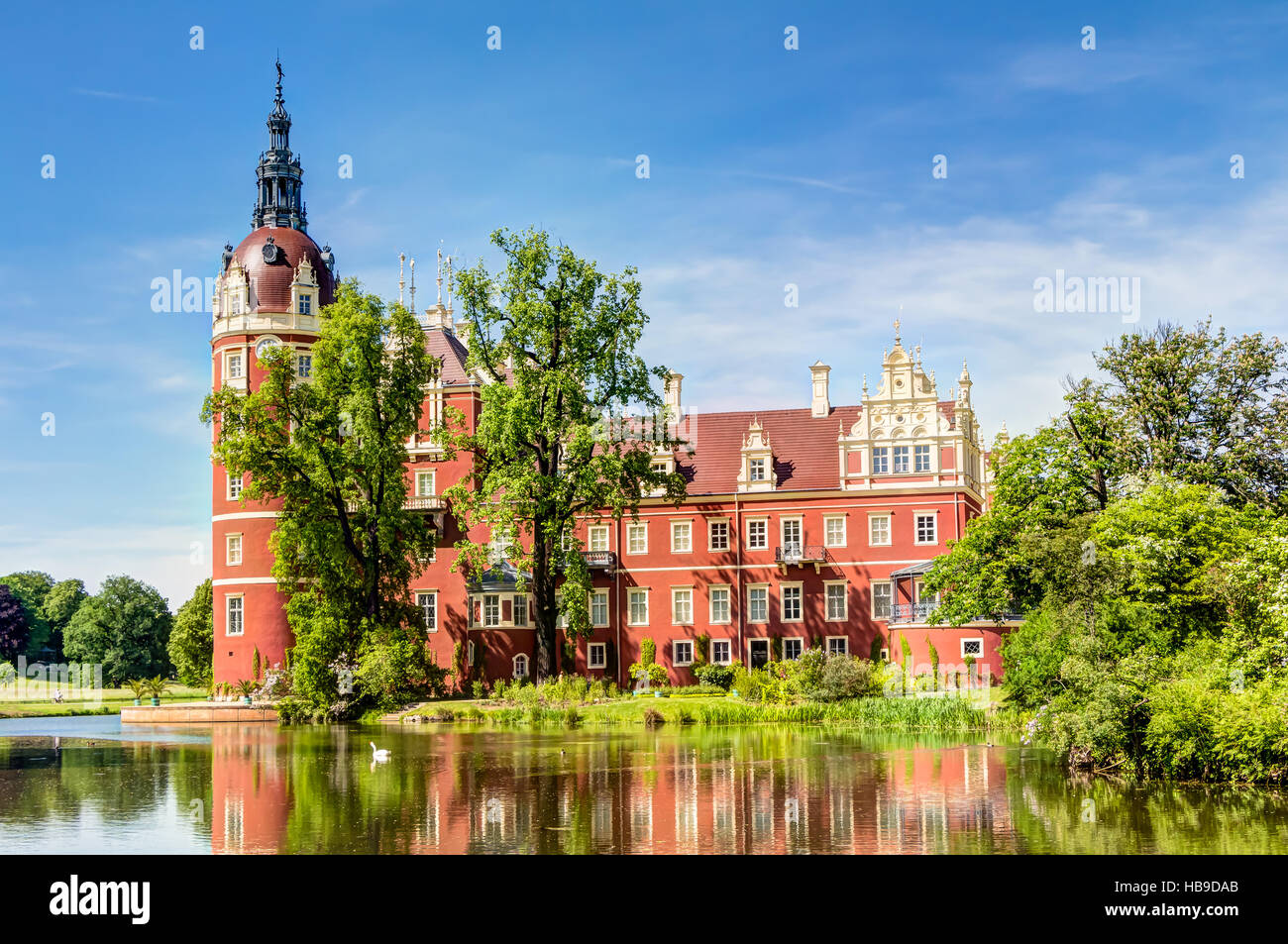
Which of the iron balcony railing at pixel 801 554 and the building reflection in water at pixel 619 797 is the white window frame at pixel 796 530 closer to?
the iron balcony railing at pixel 801 554

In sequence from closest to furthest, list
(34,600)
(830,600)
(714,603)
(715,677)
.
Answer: (715,677) < (830,600) < (714,603) < (34,600)

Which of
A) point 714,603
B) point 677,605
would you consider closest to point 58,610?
point 677,605

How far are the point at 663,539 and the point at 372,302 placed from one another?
53.0 feet

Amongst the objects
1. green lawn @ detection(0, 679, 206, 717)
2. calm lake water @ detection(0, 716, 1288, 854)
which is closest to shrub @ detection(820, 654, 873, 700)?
calm lake water @ detection(0, 716, 1288, 854)

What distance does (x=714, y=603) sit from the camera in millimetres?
51531

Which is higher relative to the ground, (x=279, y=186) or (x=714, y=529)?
(x=279, y=186)

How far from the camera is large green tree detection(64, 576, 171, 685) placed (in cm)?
7281

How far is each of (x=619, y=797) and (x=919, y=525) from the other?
3163 cm

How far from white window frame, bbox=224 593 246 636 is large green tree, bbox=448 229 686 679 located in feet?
39.5

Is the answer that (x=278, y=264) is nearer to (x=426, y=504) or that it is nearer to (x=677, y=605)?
(x=426, y=504)

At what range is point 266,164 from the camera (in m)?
53.2

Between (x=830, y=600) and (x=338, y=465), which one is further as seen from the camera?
(x=830, y=600)

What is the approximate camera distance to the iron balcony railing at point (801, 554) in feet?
165

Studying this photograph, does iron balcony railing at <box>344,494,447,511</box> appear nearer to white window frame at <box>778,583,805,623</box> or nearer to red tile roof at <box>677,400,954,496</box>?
red tile roof at <box>677,400,954,496</box>
